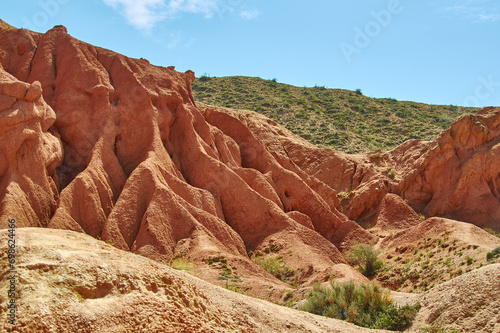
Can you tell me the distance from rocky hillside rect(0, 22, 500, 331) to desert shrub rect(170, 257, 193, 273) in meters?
0.14

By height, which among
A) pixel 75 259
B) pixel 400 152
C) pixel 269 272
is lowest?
pixel 75 259

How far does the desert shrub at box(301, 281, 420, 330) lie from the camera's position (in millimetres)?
14023

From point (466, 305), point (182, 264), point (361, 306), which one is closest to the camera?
point (466, 305)

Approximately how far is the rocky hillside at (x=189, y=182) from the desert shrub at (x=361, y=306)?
1820 millimetres

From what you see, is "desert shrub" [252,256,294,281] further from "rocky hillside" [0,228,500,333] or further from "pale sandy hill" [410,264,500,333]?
"rocky hillside" [0,228,500,333]

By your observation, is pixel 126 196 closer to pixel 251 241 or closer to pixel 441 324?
pixel 251 241

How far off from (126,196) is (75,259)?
1197 centimetres

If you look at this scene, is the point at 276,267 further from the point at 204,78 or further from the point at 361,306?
the point at 204,78

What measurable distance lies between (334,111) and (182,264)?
4623 centimetres

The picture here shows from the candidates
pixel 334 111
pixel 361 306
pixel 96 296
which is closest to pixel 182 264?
pixel 361 306

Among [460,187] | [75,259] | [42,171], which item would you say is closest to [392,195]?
[460,187]

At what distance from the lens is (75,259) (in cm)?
821

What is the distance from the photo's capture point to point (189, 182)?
2459 centimetres

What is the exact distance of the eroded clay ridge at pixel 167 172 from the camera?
1894cm
